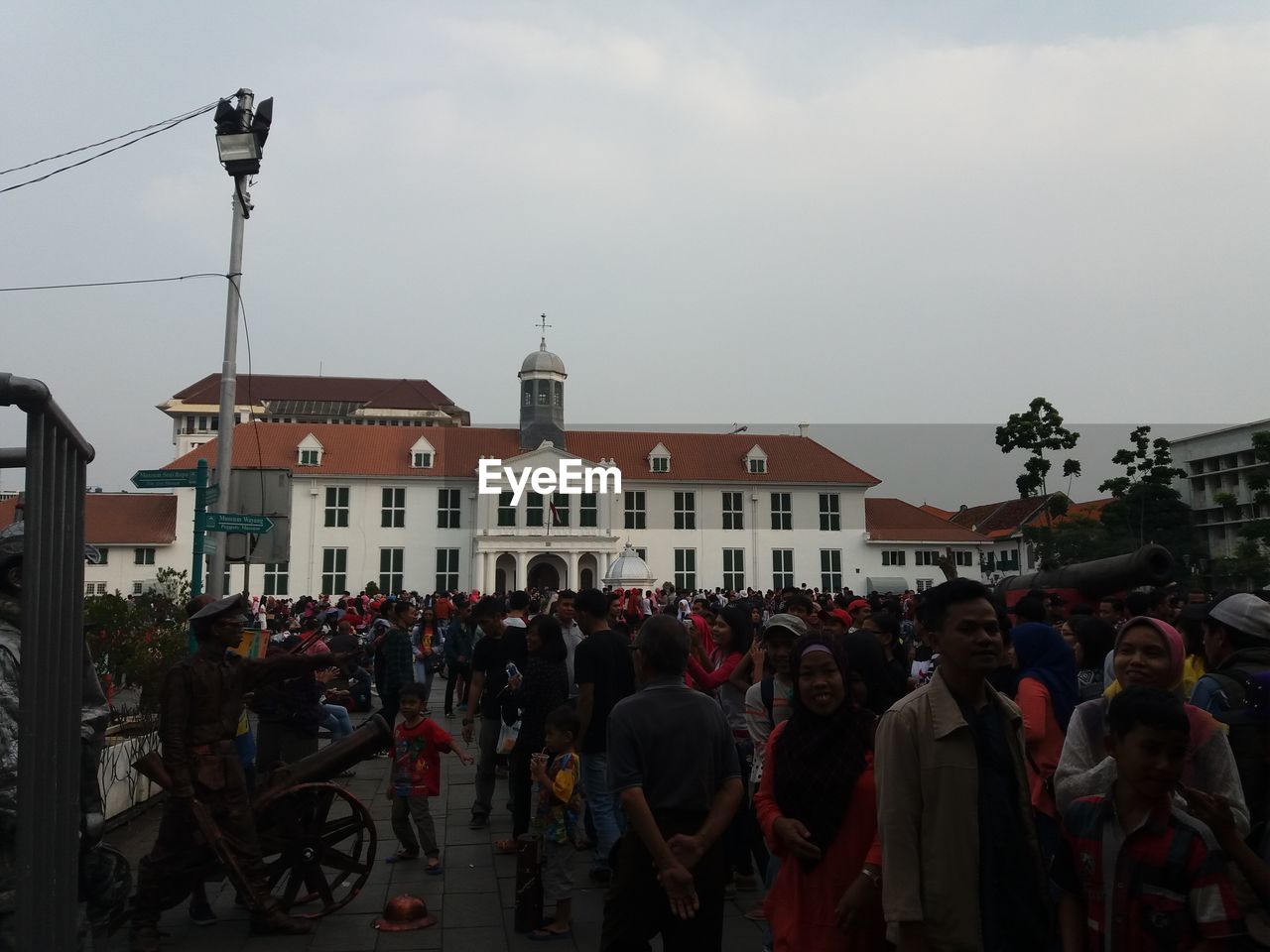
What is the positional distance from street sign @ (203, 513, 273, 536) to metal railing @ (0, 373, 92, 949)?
8.87 metres

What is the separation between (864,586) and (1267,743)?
5390 cm

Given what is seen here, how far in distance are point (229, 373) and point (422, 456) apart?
143ft

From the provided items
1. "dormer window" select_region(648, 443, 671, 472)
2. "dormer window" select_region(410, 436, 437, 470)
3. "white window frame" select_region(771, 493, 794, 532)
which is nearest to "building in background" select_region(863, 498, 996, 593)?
"white window frame" select_region(771, 493, 794, 532)

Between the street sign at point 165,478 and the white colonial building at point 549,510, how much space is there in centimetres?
4073

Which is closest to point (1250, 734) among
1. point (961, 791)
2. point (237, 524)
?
point (961, 791)

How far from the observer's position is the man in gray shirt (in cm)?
375

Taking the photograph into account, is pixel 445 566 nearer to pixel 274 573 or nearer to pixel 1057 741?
pixel 274 573

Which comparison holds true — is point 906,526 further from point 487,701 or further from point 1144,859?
point 1144,859

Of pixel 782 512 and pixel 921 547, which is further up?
pixel 782 512

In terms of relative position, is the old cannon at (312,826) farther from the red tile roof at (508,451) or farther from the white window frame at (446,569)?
the red tile roof at (508,451)

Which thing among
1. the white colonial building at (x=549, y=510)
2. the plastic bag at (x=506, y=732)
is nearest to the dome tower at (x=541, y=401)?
the white colonial building at (x=549, y=510)

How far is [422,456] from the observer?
55438 mm

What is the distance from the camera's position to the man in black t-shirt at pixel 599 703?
6.64 meters

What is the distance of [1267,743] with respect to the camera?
3463 millimetres
